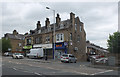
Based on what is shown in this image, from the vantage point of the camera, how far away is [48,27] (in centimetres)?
4203

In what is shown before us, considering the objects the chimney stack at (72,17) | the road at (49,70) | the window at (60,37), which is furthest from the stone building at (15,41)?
the road at (49,70)

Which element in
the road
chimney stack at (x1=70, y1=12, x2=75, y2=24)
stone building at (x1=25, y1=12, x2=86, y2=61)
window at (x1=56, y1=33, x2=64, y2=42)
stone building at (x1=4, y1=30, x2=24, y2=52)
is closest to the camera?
the road

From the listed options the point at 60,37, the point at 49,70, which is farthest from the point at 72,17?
the point at 49,70

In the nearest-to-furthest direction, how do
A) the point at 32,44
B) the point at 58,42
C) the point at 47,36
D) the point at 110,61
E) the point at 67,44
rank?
the point at 110,61
the point at 67,44
the point at 58,42
the point at 47,36
the point at 32,44

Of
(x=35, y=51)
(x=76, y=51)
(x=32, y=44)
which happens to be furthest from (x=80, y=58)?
(x=32, y=44)

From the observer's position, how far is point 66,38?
34.7 m

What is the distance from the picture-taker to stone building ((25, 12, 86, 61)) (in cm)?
3488

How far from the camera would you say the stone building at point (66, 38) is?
34875mm

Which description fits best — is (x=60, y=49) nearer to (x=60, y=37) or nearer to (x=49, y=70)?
(x=60, y=37)

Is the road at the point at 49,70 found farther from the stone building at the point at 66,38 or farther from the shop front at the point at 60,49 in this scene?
the stone building at the point at 66,38

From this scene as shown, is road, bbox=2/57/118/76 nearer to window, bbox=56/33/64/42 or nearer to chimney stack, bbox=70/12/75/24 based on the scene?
window, bbox=56/33/64/42

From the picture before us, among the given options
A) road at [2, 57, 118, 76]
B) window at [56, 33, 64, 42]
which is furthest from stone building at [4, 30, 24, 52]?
road at [2, 57, 118, 76]

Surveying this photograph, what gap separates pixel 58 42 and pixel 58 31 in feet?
9.65

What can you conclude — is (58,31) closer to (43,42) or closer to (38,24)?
(43,42)
